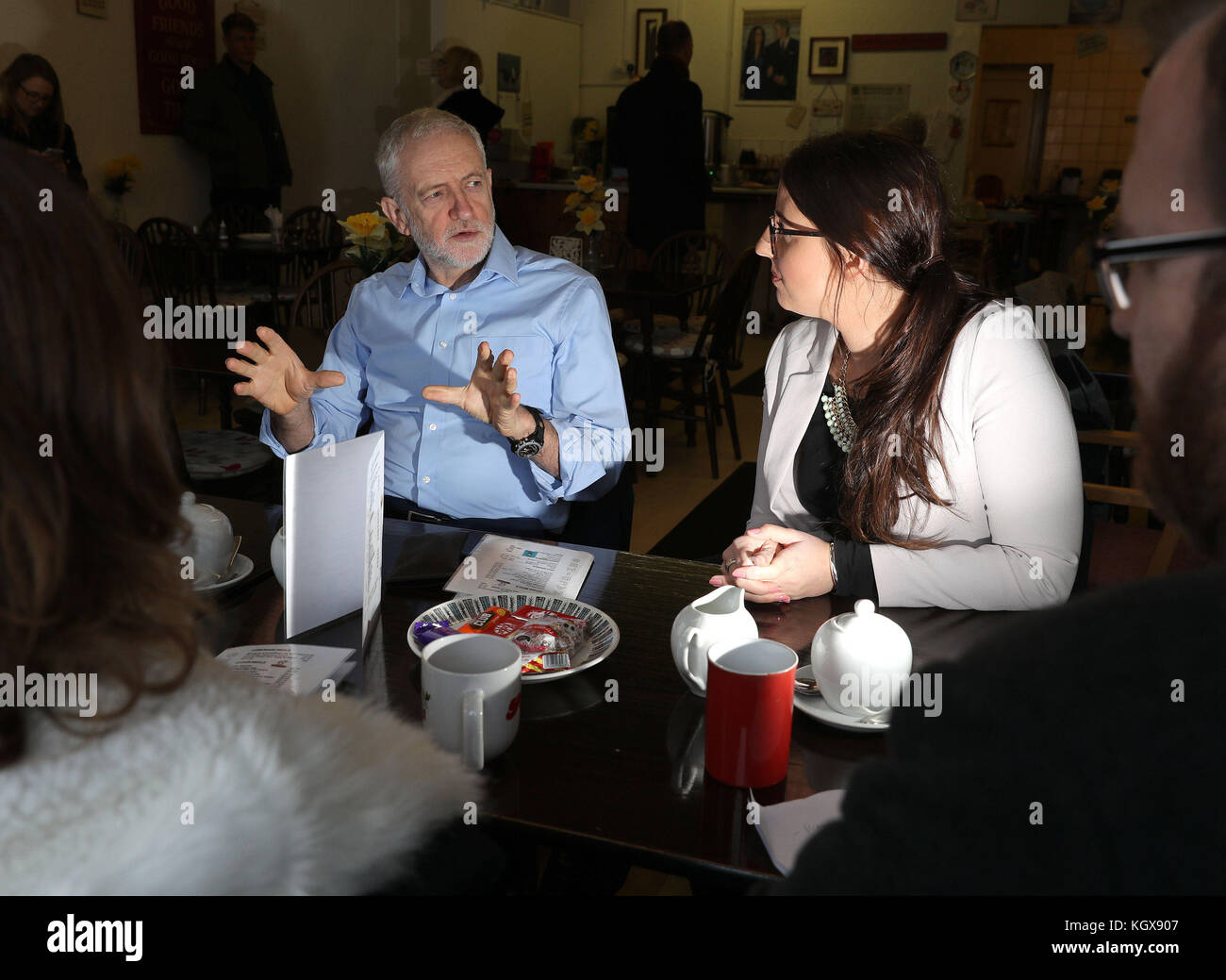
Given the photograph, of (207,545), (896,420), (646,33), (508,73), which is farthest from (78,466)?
(646,33)

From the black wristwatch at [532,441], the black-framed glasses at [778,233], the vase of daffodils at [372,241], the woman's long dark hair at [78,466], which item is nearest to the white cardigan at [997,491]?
the black-framed glasses at [778,233]

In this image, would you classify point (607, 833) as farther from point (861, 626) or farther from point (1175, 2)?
point (1175, 2)

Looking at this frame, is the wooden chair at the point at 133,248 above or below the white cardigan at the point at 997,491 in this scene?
above

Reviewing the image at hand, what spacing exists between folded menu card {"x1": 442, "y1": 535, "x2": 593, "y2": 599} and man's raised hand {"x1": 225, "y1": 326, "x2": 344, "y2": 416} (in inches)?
18.1

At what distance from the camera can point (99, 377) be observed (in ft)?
1.85

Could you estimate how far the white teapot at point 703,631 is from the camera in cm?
107

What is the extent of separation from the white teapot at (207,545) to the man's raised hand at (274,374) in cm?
38

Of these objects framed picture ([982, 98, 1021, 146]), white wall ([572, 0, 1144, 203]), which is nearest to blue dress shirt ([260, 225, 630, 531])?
white wall ([572, 0, 1144, 203])

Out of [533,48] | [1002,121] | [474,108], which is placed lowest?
[474,108]

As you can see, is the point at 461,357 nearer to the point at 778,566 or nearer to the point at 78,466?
the point at 778,566

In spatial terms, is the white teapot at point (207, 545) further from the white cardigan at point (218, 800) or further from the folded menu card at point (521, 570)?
the white cardigan at point (218, 800)

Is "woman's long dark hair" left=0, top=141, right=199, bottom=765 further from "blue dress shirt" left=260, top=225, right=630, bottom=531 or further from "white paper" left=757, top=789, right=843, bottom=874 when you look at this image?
"blue dress shirt" left=260, top=225, right=630, bottom=531

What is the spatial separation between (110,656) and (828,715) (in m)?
0.72

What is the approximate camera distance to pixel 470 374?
82.2 inches
